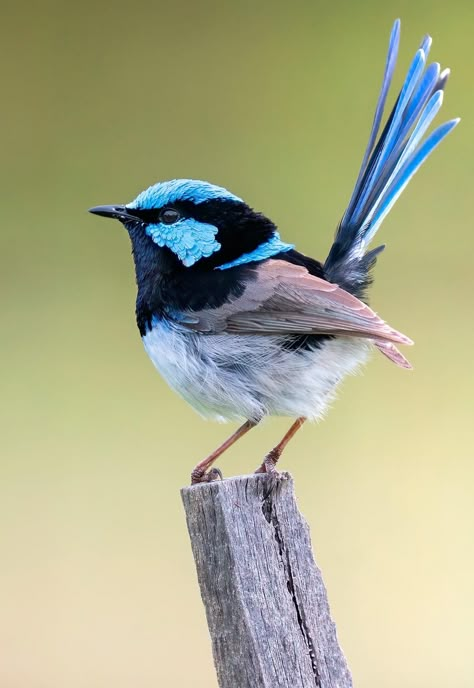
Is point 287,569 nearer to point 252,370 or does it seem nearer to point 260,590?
point 260,590

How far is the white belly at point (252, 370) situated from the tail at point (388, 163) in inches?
11.9

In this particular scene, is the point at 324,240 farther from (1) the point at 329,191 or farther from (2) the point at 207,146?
(2) the point at 207,146

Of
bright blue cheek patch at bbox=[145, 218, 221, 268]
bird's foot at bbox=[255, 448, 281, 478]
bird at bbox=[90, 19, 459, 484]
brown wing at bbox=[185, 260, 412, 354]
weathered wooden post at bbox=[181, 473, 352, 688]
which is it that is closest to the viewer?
weathered wooden post at bbox=[181, 473, 352, 688]

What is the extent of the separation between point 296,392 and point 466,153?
267cm

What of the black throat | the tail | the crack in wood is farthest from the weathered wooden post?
the tail

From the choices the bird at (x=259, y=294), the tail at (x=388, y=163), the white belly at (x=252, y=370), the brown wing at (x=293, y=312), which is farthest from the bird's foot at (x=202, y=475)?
the tail at (x=388, y=163)

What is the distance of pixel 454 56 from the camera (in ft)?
15.9

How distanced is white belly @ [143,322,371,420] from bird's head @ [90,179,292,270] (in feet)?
0.72

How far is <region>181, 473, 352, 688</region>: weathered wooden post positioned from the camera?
1889 mm

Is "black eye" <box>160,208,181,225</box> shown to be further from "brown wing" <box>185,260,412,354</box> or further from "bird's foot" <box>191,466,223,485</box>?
"bird's foot" <box>191,466,223,485</box>

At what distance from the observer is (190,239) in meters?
2.71

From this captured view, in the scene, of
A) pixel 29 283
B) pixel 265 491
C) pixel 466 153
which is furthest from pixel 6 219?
pixel 265 491

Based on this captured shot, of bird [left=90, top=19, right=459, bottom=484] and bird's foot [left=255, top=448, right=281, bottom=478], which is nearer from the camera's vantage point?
bird's foot [left=255, top=448, right=281, bottom=478]

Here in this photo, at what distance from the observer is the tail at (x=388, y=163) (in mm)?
2787
